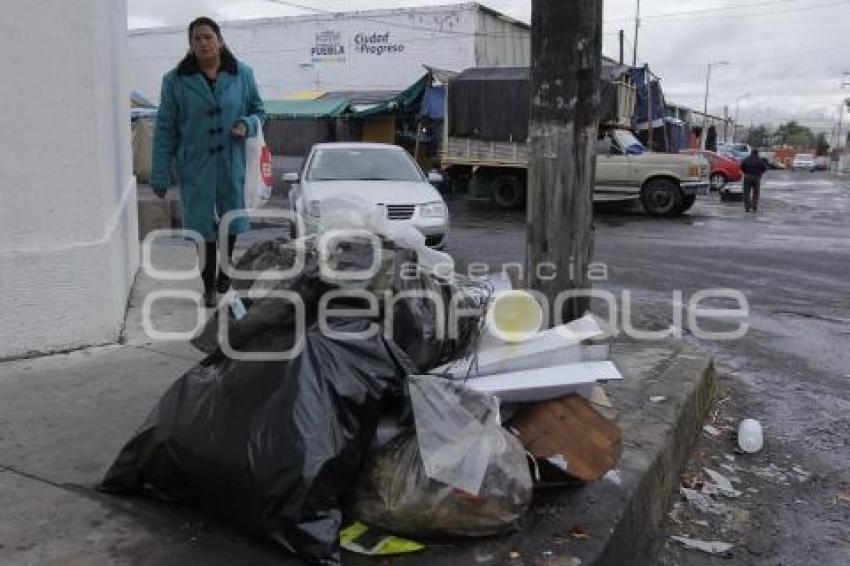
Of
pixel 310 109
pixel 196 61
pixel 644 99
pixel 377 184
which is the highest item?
pixel 644 99

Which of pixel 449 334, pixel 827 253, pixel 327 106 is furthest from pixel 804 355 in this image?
pixel 327 106

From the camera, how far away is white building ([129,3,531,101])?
91.3ft

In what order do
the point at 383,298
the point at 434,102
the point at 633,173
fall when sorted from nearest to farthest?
1. the point at 383,298
2. the point at 633,173
3. the point at 434,102

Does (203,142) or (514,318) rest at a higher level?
(203,142)

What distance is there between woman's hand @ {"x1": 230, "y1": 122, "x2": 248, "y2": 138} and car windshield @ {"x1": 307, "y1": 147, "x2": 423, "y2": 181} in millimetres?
5303

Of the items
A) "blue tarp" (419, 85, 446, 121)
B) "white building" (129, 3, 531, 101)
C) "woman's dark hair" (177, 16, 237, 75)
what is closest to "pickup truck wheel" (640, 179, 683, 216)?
"blue tarp" (419, 85, 446, 121)

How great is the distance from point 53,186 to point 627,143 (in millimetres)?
15742

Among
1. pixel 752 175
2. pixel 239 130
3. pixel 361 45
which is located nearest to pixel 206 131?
pixel 239 130

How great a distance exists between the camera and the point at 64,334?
14.3 feet

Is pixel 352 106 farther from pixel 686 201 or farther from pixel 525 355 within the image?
pixel 525 355

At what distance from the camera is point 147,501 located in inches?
109

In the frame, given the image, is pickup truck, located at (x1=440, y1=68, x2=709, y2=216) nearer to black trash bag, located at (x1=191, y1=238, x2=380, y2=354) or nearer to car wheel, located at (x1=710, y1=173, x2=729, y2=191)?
car wheel, located at (x1=710, y1=173, x2=729, y2=191)

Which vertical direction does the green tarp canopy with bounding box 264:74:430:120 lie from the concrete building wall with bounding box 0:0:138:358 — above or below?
above

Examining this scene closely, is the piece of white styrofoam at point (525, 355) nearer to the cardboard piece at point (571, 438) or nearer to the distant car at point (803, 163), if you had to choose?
the cardboard piece at point (571, 438)
